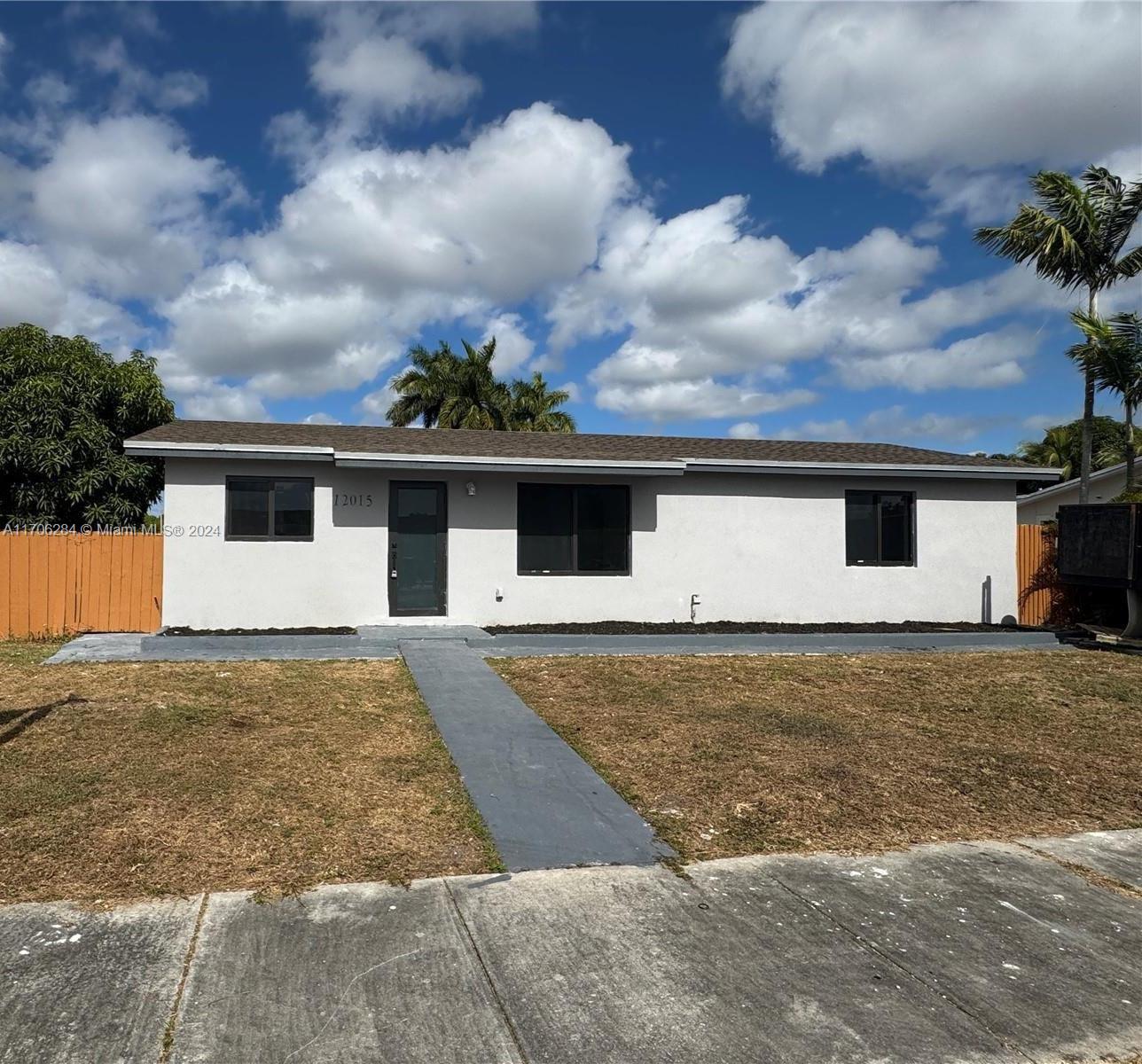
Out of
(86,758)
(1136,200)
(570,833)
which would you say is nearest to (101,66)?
(86,758)

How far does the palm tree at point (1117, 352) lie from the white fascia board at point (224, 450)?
12919 millimetres

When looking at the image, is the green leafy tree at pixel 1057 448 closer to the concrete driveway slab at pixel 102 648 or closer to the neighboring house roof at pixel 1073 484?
the neighboring house roof at pixel 1073 484

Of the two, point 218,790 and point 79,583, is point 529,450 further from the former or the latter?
point 218,790

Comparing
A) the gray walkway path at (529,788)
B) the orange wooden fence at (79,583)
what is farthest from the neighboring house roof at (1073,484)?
the orange wooden fence at (79,583)

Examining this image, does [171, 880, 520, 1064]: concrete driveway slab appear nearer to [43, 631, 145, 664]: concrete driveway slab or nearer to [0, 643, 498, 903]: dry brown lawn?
[0, 643, 498, 903]: dry brown lawn

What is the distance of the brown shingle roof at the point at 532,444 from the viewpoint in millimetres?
12383

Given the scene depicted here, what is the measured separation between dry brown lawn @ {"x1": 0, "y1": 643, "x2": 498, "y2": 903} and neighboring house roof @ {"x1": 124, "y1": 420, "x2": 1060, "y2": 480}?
13.4 ft

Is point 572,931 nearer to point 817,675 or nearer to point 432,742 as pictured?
point 432,742

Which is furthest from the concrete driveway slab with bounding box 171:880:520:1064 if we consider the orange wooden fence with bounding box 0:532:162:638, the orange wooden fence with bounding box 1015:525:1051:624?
the orange wooden fence with bounding box 1015:525:1051:624

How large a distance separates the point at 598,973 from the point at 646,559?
10190 millimetres

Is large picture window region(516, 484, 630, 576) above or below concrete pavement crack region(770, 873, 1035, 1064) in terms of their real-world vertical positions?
above

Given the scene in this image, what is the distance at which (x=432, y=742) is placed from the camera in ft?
20.9

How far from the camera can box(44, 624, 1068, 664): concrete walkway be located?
34.1ft

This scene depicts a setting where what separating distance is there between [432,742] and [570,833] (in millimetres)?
2126
